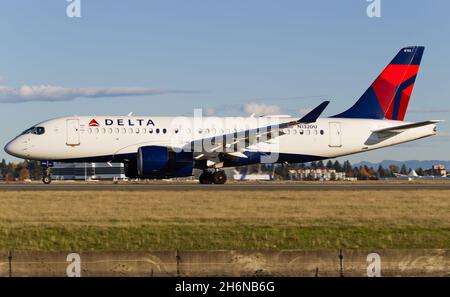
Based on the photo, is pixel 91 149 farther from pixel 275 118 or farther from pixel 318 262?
pixel 318 262

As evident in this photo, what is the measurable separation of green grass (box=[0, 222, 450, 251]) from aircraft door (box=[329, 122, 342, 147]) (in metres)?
28.6

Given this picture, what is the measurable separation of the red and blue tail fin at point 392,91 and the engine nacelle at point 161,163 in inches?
548

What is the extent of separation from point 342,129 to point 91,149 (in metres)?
17.0

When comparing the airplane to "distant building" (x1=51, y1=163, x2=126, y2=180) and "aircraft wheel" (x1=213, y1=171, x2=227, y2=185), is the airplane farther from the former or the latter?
"distant building" (x1=51, y1=163, x2=126, y2=180)

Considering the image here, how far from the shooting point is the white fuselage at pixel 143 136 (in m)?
49.0

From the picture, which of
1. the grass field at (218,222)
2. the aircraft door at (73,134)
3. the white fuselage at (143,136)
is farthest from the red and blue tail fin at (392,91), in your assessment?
the grass field at (218,222)

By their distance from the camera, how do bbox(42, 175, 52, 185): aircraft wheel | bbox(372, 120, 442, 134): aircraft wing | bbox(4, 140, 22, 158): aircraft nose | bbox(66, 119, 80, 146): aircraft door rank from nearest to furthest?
bbox(66, 119, 80, 146): aircraft door
bbox(4, 140, 22, 158): aircraft nose
bbox(42, 175, 52, 185): aircraft wheel
bbox(372, 120, 442, 134): aircraft wing

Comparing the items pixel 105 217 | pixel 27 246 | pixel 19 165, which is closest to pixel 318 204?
pixel 105 217

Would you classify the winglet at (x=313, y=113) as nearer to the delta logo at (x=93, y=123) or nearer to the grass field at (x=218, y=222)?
the grass field at (x=218, y=222)

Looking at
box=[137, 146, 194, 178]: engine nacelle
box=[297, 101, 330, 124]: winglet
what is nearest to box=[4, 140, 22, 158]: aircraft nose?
box=[137, 146, 194, 178]: engine nacelle

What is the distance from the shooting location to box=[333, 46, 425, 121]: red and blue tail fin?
184ft

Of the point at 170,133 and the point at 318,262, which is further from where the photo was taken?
the point at 170,133

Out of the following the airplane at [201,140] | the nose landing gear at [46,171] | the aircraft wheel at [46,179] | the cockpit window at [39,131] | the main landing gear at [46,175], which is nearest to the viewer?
the airplane at [201,140]

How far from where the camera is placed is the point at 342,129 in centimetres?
5394
